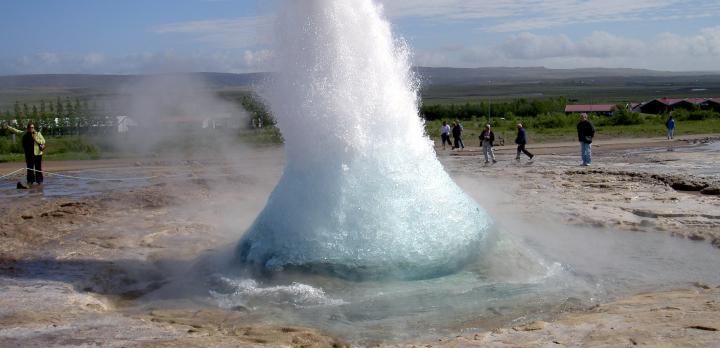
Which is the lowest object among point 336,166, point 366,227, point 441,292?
point 441,292

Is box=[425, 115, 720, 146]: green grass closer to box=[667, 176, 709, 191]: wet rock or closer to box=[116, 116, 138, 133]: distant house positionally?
box=[116, 116, 138, 133]: distant house

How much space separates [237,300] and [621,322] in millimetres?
2614

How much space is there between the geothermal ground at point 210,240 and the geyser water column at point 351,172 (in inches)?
35.9

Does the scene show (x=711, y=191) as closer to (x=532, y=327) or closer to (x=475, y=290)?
(x=475, y=290)

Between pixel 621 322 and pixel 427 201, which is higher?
pixel 427 201

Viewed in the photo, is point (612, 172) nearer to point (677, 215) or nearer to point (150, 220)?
point (677, 215)

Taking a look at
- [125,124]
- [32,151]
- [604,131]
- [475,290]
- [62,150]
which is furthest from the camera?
[604,131]

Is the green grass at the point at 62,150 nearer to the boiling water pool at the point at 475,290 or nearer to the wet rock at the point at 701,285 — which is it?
the boiling water pool at the point at 475,290

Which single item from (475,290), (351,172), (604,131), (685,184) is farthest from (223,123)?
(475,290)

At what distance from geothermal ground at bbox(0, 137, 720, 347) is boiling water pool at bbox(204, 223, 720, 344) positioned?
167 millimetres

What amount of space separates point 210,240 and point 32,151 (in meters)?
6.81

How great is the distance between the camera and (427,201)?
6.39 m

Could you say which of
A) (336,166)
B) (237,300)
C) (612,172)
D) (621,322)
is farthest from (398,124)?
(612,172)

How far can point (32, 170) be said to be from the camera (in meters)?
13.4
